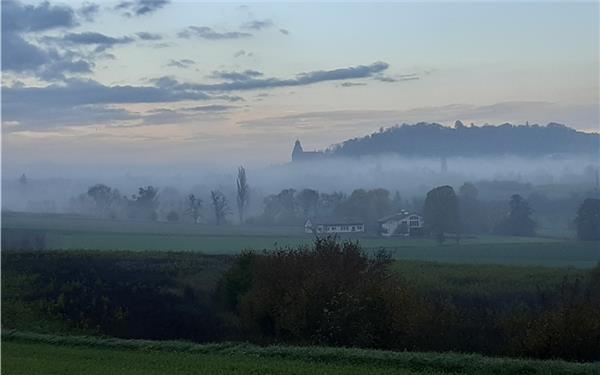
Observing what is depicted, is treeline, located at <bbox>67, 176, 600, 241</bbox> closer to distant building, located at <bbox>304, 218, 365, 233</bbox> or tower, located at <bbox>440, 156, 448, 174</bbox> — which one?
distant building, located at <bbox>304, 218, 365, 233</bbox>

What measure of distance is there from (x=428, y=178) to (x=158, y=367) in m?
129

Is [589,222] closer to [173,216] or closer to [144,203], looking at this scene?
[173,216]

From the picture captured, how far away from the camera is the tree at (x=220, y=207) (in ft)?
368

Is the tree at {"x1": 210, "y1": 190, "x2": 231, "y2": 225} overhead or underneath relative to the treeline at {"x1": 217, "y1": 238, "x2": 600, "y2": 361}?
Answer: overhead

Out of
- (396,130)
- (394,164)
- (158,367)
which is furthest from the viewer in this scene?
(396,130)

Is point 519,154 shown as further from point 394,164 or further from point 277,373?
point 277,373

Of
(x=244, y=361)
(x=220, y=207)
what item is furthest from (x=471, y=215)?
(x=244, y=361)

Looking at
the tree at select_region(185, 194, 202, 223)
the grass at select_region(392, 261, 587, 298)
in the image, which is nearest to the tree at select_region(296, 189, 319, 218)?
A: the tree at select_region(185, 194, 202, 223)

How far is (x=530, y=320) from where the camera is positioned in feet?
88.3

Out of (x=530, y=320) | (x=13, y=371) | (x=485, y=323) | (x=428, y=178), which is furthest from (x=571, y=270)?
(x=428, y=178)

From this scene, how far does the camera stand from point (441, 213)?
85062 millimetres

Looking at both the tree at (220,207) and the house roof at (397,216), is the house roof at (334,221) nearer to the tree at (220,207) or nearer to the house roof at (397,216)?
the house roof at (397,216)

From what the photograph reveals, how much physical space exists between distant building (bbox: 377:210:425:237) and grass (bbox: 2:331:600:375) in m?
61.8

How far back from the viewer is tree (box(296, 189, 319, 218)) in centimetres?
11125
